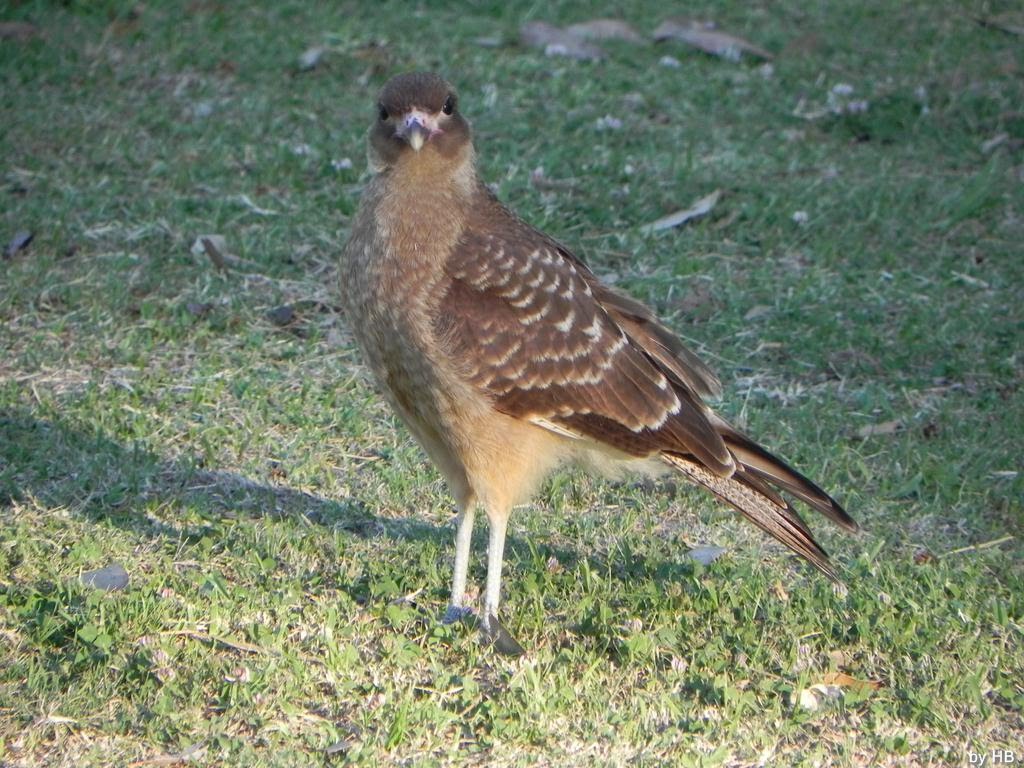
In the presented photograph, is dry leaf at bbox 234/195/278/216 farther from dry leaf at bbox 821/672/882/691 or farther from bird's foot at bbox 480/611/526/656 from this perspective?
dry leaf at bbox 821/672/882/691

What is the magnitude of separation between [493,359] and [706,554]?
1.27 meters

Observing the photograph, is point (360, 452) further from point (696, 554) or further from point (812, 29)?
point (812, 29)

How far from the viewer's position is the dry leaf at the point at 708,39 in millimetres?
9695

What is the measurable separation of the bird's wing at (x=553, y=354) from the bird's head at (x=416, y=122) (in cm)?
31

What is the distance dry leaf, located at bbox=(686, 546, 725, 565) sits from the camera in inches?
196

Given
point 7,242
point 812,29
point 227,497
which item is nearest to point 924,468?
point 227,497

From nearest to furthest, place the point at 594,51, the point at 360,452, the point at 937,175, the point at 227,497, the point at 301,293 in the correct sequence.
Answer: the point at 227,497
the point at 360,452
the point at 301,293
the point at 937,175
the point at 594,51

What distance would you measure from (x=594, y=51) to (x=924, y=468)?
4946mm

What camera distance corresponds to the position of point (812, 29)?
10.2 metres

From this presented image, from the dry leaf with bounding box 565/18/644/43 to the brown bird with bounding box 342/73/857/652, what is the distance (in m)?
5.37

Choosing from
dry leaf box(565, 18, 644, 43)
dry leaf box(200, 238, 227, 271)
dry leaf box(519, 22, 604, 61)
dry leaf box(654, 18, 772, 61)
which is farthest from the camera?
dry leaf box(565, 18, 644, 43)

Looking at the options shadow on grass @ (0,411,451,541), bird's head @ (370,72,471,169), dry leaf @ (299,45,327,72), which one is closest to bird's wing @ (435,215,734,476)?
bird's head @ (370,72,471,169)

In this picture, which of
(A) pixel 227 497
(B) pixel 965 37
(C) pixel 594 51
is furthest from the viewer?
(B) pixel 965 37

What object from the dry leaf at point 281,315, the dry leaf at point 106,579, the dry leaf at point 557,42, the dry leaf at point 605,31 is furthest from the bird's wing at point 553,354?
the dry leaf at point 605,31
